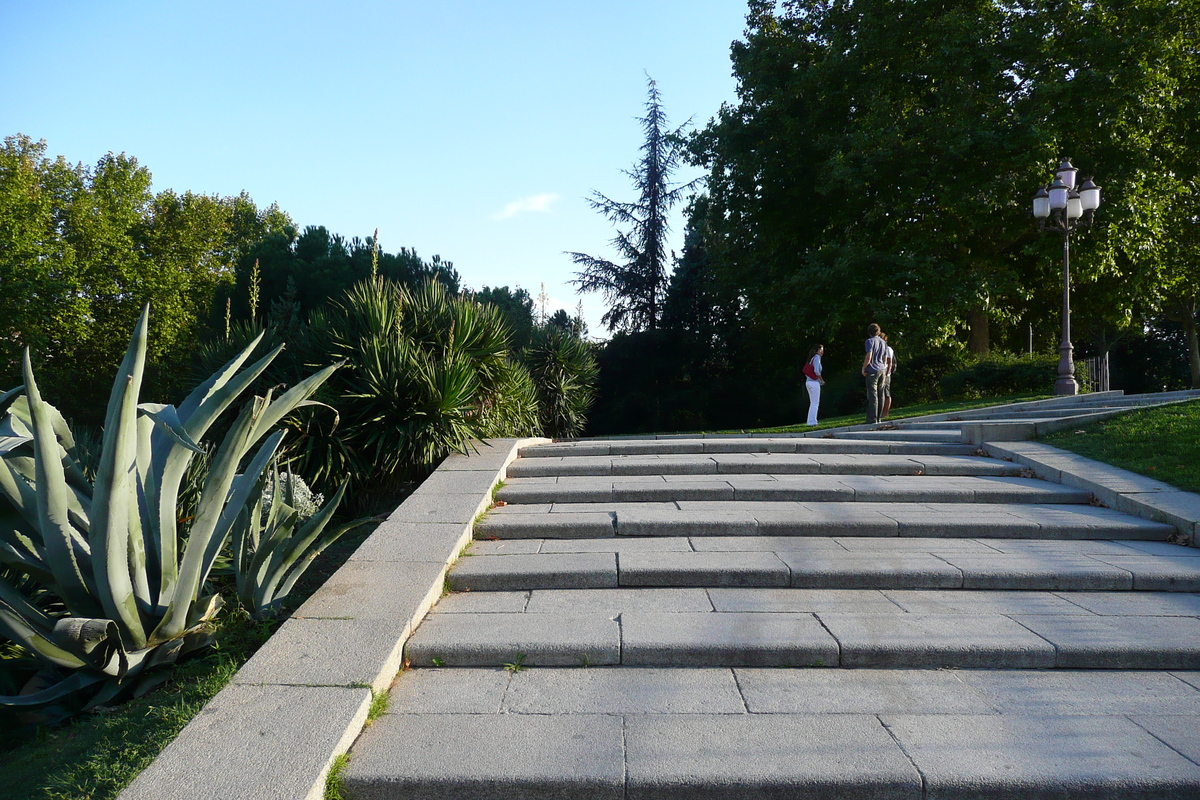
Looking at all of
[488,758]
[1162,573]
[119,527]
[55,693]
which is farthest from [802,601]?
[55,693]

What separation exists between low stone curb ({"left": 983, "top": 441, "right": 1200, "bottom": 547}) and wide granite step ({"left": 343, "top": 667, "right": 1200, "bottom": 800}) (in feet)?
8.90

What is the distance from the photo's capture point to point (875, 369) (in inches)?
518

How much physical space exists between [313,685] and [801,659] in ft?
7.63

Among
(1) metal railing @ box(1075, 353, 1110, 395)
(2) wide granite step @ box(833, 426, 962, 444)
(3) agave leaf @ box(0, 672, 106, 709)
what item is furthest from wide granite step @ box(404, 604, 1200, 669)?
(1) metal railing @ box(1075, 353, 1110, 395)

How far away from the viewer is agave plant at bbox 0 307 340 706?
3.24 metres

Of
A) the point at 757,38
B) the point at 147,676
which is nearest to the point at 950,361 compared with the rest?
the point at 757,38

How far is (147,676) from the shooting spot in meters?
3.65

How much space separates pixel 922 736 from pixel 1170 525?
4.20 meters

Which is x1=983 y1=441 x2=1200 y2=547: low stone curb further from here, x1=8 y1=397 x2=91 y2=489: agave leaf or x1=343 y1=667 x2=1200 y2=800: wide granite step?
x1=8 y1=397 x2=91 y2=489: agave leaf

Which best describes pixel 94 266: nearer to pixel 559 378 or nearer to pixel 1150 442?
pixel 559 378

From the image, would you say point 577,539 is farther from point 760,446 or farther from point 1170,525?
point 1170,525

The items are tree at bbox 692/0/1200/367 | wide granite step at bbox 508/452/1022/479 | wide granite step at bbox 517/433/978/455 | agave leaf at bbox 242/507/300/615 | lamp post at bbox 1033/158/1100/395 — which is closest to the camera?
agave leaf at bbox 242/507/300/615

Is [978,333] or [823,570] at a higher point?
[978,333]

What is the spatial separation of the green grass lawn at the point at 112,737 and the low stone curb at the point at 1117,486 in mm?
6576
